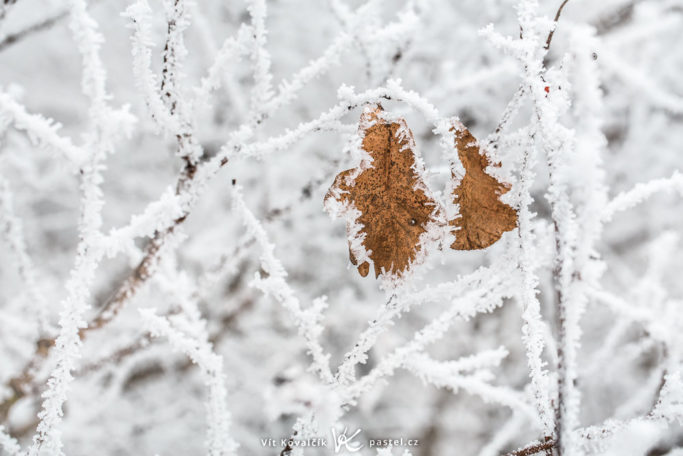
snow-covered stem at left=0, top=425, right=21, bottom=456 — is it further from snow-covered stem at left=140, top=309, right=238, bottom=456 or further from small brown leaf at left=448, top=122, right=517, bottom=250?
small brown leaf at left=448, top=122, right=517, bottom=250

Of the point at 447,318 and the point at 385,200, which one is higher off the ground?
the point at 385,200

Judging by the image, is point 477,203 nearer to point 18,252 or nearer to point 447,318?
point 447,318

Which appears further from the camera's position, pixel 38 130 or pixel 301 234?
pixel 301 234

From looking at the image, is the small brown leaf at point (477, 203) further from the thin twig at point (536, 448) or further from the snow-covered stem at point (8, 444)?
the snow-covered stem at point (8, 444)

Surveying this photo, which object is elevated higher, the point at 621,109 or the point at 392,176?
the point at 621,109

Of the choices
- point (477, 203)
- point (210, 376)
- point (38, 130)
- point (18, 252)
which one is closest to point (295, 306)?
point (210, 376)

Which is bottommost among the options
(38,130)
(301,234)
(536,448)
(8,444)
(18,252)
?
(536,448)

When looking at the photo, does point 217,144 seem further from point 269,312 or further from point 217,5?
point 269,312

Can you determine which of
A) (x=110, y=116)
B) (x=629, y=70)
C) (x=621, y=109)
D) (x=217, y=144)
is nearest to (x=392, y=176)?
(x=110, y=116)
